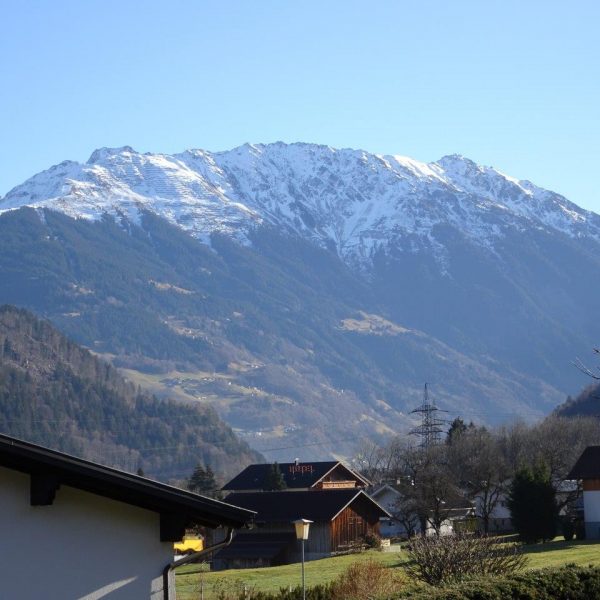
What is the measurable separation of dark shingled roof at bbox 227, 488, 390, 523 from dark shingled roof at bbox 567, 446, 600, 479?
14.6 meters

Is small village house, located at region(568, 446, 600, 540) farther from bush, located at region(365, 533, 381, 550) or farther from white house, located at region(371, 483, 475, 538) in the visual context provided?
bush, located at region(365, 533, 381, 550)

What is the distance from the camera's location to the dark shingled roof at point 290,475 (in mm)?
111312

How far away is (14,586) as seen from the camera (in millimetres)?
11523

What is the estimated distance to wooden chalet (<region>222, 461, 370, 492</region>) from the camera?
112m

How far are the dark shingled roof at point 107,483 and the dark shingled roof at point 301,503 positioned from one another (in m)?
66.6

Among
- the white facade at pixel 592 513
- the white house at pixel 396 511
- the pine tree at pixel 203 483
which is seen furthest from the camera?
the pine tree at pixel 203 483

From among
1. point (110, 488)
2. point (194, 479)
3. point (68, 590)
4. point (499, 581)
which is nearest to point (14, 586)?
point (68, 590)

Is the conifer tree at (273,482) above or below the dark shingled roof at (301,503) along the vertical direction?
above

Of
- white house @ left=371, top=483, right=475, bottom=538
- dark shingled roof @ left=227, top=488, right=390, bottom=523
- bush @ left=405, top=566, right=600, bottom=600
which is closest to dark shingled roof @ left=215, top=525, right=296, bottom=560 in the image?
dark shingled roof @ left=227, top=488, right=390, bottom=523

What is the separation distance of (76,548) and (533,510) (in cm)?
6091

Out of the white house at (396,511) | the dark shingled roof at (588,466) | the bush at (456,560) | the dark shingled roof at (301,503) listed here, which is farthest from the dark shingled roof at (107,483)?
the dark shingled roof at (301,503)

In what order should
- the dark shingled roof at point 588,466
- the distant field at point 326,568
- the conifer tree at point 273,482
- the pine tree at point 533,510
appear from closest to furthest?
the distant field at point 326,568 < the pine tree at point 533,510 < the dark shingled roof at point 588,466 < the conifer tree at point 273,482

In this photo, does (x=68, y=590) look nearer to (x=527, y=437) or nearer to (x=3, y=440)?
(x=3, y=440)

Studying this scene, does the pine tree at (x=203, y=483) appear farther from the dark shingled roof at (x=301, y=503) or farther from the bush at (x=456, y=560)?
the bush at (x=456, y=560)
